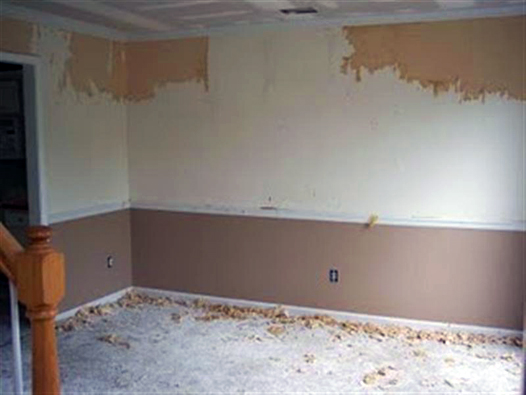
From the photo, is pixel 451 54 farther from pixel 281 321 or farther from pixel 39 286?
pixel 39 286

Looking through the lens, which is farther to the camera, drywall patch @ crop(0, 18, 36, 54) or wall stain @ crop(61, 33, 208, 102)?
wall stain @ crop(61, 33, 208, 102)

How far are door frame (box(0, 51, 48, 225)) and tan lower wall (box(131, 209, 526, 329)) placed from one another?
3.64 feet

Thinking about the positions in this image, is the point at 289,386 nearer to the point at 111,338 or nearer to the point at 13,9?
the point at 111,338

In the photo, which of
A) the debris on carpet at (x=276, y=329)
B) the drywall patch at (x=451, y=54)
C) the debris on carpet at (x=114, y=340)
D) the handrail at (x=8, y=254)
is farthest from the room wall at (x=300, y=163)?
the handrail at (x=8, y=254)

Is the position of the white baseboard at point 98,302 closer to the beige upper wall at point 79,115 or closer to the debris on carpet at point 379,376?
the beige upper wall at point 79,115

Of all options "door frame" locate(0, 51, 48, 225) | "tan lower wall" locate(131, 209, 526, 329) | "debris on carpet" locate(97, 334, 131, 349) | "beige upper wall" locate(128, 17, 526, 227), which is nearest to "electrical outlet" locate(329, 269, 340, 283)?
"tan lower wall" locate(131, 209, 526, 329)

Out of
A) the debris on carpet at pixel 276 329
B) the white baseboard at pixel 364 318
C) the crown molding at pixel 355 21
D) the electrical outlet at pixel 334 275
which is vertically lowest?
the debris on carpet at pixel 276 329

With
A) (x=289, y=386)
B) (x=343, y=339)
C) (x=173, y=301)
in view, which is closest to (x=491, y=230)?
(x=343, y=339)

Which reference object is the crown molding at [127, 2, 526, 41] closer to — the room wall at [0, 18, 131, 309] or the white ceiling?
the white ceiling

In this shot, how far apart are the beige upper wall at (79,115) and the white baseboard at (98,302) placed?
802mm

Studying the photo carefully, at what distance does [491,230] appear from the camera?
4.10 m

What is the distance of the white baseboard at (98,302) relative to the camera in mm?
4566

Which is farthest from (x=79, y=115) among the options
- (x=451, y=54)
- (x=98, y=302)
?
(x=451, y=54)

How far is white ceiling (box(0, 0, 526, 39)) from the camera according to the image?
3.82 m
